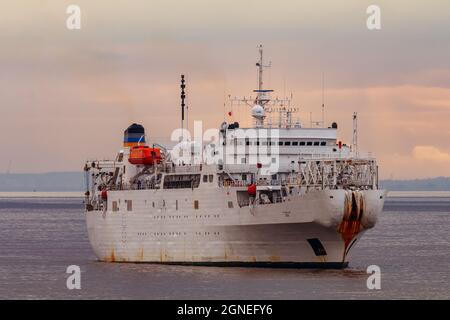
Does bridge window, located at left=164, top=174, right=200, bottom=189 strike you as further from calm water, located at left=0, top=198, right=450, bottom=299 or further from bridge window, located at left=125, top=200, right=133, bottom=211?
calm water, located at left=0, top=198, right=450, bottom=299

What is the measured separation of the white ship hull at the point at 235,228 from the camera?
64812mm

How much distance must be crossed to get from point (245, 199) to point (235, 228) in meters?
1.74

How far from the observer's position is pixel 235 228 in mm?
67375

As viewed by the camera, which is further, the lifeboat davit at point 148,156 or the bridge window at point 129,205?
the lifeboat davit at point 148,156

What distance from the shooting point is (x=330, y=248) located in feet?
217

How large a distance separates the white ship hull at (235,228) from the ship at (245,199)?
55 millimetres

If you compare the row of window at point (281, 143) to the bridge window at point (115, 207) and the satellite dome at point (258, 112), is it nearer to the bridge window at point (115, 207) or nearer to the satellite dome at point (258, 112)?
the satellite dome at point (258, 112)

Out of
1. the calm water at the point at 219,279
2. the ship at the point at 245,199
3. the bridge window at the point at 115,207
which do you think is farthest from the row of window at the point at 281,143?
the bridge window at the point at 115,207

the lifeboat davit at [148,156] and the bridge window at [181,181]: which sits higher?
the lifeboat davit at [148,156]

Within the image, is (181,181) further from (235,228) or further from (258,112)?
(258,112)

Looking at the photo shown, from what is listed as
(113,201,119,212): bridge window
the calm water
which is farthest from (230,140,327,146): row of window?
(113,201,119,212): bridge window

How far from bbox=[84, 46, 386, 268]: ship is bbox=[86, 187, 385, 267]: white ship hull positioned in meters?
0.06

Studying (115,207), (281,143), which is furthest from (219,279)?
(115,207)
